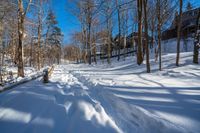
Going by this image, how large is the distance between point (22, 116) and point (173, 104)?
12.9 feet

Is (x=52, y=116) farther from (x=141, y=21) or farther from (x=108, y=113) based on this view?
(x=141, y=21)

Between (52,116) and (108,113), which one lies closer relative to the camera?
(52,116)

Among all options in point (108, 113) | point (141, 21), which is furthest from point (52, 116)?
point (141, 21)

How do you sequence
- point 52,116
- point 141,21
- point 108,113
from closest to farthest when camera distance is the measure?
1. point 52,116
2. point 108,113
3. point 141,21

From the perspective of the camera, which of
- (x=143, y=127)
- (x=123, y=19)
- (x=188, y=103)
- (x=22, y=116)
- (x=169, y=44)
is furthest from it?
(x=169, y=44)

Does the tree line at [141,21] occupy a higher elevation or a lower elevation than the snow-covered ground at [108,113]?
higher

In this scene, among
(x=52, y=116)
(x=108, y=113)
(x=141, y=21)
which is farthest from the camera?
(x=141, y=21)

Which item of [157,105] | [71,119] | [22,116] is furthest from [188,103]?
[22,116]

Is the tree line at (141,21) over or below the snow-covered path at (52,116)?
over

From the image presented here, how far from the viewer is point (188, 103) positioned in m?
4.38

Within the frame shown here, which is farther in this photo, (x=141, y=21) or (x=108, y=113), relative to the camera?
(x=141, y=21)

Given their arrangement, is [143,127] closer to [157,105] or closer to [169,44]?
[157,105]

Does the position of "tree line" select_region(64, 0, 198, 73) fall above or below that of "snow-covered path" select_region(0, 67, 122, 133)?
above

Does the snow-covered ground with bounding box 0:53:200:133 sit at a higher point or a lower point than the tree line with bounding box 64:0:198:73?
lower
